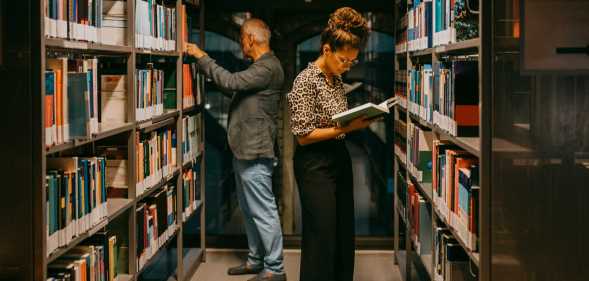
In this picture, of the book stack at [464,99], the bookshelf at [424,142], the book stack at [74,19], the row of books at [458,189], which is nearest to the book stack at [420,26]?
the bookshelf at [424,142]

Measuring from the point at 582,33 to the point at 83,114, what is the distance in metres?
1.86

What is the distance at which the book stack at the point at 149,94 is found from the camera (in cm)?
401

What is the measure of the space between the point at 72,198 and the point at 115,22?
1.22 metres

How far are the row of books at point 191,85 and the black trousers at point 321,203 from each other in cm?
162

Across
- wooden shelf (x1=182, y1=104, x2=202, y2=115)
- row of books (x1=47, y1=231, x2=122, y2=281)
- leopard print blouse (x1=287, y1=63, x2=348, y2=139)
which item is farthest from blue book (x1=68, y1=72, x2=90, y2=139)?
wooden shelf (x1=182, y1=104, x2=202, y2=115)

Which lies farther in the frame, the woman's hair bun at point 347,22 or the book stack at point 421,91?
the book stack at point 421,91

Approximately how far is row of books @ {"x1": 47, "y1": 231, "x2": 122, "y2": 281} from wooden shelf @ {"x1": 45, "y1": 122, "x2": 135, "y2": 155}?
1.51ft

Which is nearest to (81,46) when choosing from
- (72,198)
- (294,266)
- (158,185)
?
(72,198)

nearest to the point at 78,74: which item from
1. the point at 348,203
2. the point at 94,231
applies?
the point at 94,231

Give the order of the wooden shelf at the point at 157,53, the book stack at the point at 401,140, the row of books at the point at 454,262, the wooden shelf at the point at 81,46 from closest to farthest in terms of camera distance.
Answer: the wooden shelf at the point at 81,46 < the row of books at the point at 454,262 < the wooden shelf at the point at 157,53 < the book stack at the point at 401,140

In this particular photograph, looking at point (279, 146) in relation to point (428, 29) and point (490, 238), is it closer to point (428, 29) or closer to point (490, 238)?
point (428, 29)

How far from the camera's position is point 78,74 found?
2.89 meters

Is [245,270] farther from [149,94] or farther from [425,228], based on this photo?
[149,94]

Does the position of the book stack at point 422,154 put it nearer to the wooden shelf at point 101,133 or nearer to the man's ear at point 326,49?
the man's ear at point 326,49
